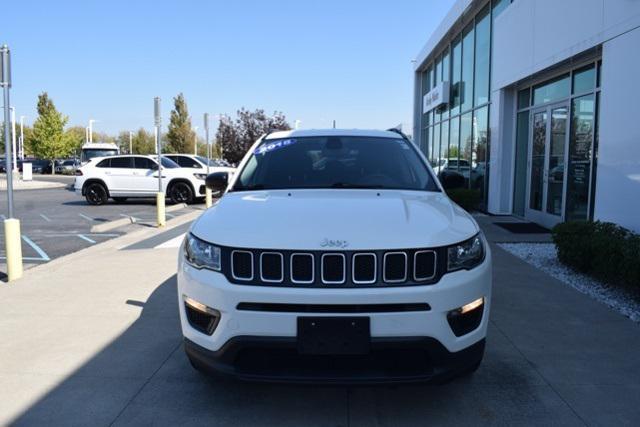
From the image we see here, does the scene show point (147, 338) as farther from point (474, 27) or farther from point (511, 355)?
point (474, 27)

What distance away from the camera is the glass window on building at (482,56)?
1416cm

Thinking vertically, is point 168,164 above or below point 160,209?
above

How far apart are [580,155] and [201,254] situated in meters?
8.01

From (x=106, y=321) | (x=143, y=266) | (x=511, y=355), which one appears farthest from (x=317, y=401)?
(x=143, y=266)

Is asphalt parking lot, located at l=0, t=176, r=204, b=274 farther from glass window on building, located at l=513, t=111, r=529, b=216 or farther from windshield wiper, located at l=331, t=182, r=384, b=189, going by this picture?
glass window on building, located at l=513, t=111, r=529, b=216

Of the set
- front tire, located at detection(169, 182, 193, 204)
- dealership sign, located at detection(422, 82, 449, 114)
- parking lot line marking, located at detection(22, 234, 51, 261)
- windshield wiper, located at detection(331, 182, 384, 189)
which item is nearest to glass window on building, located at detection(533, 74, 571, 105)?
dealership sign, located at detection(422, 82, 449, 114)

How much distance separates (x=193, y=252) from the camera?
319 centimetres

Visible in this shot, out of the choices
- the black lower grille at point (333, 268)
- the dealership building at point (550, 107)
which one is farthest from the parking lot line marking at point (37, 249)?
the dealership building at point (550, 107)

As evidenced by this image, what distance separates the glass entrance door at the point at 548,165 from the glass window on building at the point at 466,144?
372 centimetres

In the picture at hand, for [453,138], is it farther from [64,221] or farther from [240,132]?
[240,132]

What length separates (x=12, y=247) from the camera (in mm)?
6477

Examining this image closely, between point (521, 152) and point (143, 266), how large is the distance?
28.0 feet

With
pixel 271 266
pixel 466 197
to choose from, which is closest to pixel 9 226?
pixel 271 266

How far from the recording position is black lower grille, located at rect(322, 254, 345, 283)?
9.44 feet
